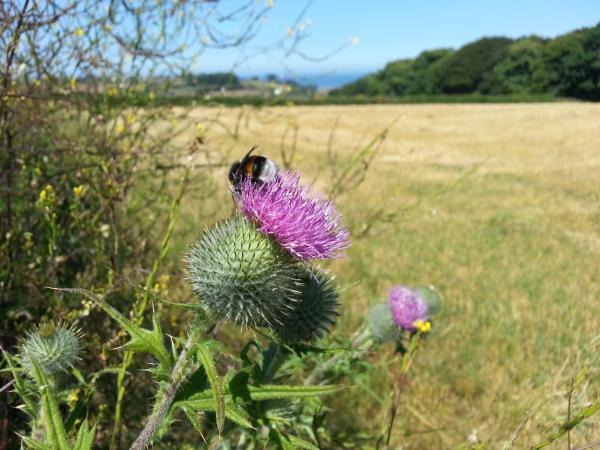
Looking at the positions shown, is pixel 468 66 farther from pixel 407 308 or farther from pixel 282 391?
pixel 282 391

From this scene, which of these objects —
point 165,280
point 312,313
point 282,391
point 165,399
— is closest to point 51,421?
point 165,399

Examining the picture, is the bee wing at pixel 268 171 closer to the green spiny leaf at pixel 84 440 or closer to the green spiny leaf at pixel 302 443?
the green spiny leaf at pixel 302 443

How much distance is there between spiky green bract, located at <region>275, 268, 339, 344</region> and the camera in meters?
2.56

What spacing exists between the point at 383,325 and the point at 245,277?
198 centimetres

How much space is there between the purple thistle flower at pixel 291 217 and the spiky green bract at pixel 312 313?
287mm

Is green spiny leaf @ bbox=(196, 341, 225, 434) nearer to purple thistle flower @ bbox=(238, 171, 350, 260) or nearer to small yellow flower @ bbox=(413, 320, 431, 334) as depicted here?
purple thistle flower @ bbox=(238, 171, 350, 260)

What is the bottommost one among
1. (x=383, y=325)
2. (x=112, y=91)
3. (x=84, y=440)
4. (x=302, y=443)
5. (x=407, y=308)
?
(x=383, y=325)

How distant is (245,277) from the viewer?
224cm

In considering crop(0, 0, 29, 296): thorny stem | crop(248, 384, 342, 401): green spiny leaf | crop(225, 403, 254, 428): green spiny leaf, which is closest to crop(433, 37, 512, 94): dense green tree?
crop(0, 0, 29, 296): thorny stem

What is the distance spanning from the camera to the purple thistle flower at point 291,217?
2221mm

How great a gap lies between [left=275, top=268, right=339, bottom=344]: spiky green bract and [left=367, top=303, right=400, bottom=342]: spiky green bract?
120 cm

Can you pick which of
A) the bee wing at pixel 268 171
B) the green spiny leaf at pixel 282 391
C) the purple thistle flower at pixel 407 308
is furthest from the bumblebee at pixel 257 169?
the purple thistle flower at pixel 407 308

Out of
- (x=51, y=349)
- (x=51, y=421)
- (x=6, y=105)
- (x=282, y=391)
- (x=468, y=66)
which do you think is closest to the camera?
(x=51, y=421)

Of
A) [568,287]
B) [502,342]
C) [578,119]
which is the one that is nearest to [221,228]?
[568,287]
